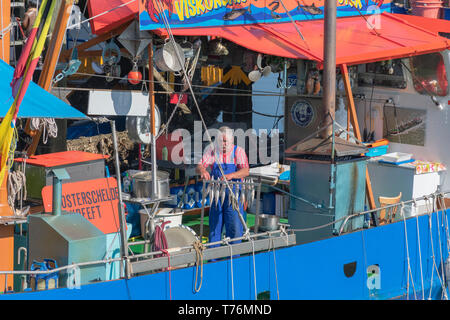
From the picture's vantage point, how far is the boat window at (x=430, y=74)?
10.7 m

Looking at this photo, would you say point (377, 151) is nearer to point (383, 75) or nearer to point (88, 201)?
point (383, 75)

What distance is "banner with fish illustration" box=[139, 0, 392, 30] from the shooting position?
901 cm

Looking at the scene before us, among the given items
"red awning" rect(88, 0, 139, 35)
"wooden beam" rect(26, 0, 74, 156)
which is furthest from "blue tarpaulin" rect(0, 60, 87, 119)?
"red awning" rect(88, 0, 139, 35)

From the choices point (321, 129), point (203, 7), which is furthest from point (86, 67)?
point (321, 129)

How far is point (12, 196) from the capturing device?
307 inches

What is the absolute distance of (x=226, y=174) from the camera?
332 inches

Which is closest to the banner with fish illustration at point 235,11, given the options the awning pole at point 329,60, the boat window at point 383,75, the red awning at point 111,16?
the red awning at point 111,16

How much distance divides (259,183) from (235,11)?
11.9 ft

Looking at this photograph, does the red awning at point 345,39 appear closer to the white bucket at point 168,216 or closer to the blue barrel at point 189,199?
the white bucket at point 168,216

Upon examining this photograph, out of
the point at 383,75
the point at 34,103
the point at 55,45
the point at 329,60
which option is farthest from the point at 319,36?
the point at 34,103

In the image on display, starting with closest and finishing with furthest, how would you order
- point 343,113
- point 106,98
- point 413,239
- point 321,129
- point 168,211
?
1. point 321,129
2. point 413,239
3. point 106,98
4. point 168,211
5. point 343,113
